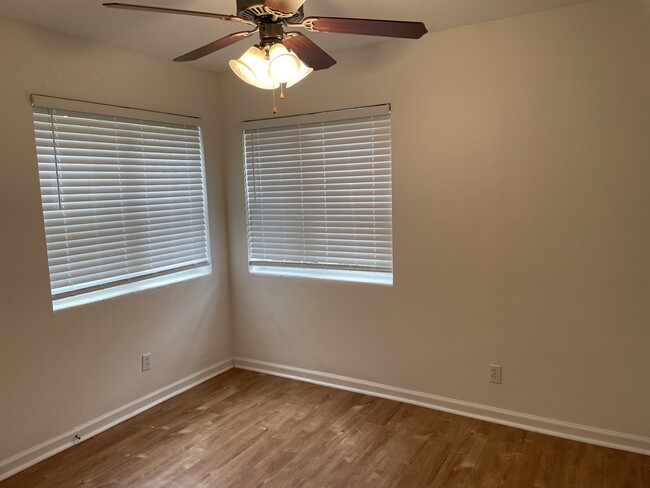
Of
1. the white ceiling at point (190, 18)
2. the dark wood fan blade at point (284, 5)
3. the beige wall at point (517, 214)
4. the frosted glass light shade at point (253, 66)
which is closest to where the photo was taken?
the dark wood fan blade at point (284, 5)

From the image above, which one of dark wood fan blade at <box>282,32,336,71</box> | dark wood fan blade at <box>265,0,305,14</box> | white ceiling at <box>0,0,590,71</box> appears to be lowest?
dark wood fan blade at <box>282,32,336,71</box>

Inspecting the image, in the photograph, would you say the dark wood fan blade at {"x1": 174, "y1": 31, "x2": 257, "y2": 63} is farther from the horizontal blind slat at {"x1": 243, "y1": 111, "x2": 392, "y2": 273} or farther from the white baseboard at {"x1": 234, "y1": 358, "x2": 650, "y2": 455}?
the white baseboard at {"x1": 234, "y1": 358, "x2": 650, "y2": 455}

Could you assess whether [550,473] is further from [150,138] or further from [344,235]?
[150,138]

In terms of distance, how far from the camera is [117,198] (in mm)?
3070

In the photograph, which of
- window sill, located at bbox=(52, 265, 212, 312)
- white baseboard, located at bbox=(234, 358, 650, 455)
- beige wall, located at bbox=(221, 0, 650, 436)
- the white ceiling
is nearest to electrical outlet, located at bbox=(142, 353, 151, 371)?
window sill, located at bbox=(52, 265, 212, 312)

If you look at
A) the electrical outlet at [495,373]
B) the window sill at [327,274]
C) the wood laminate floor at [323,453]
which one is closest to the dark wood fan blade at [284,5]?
the window sill at [327,274]

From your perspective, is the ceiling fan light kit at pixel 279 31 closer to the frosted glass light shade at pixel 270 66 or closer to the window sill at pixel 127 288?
the frosted glass light shade at pixel 270 66

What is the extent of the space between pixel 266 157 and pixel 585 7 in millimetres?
2248

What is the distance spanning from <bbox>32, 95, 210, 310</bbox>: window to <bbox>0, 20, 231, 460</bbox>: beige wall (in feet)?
0.27

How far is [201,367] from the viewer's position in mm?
3740

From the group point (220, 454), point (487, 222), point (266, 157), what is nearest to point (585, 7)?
point (487, 222)

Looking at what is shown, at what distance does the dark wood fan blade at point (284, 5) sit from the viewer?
63.9 inches

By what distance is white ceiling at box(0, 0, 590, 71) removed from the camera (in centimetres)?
233

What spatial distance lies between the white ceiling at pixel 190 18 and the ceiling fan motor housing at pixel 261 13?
551 millimetres
